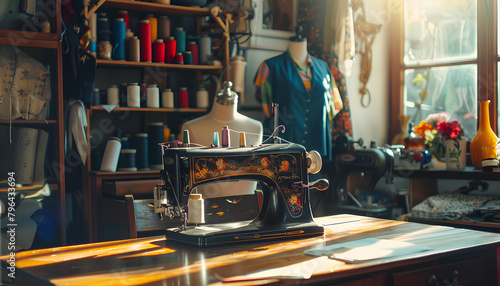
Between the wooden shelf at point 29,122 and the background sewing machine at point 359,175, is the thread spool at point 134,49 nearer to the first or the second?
the wooden shelf at point 29,122

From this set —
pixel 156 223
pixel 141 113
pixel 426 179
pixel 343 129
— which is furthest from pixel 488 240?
pixel 141 113

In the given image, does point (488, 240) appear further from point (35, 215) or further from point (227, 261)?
point (35, 215)

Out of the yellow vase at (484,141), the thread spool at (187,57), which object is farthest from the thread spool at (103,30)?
the yellow vase at (484,141)

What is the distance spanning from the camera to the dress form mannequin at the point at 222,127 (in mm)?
2736

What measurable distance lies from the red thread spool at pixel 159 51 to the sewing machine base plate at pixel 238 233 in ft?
6.37

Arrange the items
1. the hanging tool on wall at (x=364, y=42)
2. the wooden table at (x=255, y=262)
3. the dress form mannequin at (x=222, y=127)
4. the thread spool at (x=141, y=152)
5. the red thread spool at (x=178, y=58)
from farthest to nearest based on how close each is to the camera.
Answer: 1. the hanging tool on wall at (x=364, y=42)
2. the red thread spool at (x=178, y=58)
3. the thread spool at (x=141, y=152)
4. the dress form mannequin at (x=222, y=127)
5. the wooden table at (x=255, y=262)

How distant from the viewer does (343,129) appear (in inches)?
160

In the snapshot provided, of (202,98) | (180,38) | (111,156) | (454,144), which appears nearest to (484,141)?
(454,144)

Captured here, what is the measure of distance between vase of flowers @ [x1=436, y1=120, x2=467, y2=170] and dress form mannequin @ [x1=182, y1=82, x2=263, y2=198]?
1261 mm

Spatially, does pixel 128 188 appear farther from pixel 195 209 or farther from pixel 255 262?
pixel 255 262

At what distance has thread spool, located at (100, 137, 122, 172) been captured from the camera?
3309mm

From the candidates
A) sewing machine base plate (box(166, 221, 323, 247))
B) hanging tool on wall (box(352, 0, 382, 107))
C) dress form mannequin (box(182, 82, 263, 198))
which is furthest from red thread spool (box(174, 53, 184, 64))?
sewing machine base plate (box(166, 221, 323, 247))

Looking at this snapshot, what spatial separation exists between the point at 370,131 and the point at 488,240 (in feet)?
9.19

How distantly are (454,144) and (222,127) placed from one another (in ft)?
5.03
